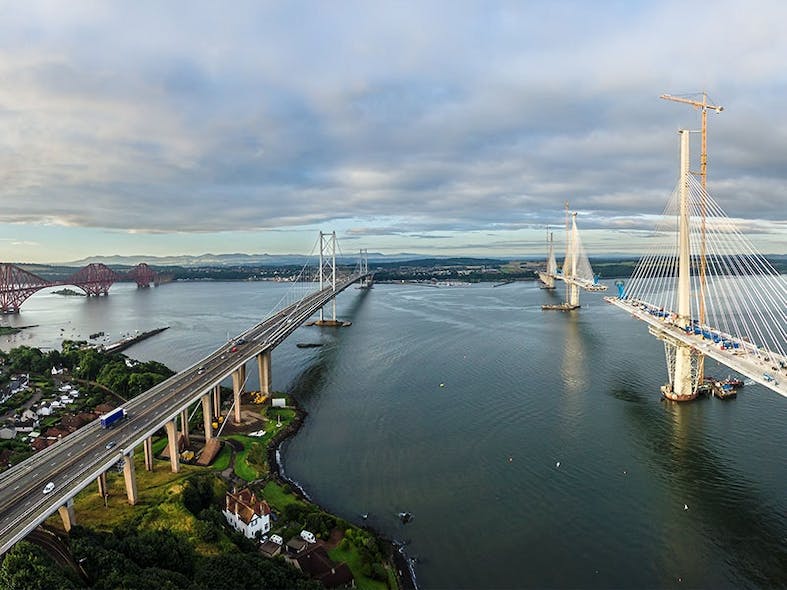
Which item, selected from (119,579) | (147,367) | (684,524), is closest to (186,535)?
(119,579)

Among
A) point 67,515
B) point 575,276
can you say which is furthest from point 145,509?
point 575,276

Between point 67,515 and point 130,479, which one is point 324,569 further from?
point 130,479

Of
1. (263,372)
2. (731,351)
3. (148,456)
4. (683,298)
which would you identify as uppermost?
(683,298)

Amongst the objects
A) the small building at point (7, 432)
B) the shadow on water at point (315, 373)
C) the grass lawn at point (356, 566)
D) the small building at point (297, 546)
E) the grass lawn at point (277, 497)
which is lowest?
the grass lawn at point (356, 566)

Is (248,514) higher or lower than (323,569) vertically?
higher

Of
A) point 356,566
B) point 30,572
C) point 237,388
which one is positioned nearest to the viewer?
point 30,572

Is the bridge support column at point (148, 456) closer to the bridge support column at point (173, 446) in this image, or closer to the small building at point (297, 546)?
the bridge support column at point (173, 446)

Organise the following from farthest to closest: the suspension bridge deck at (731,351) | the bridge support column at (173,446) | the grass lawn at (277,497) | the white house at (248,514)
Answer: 1. the bridge support column at (173,446)
2. the suspension bridge deck at (731,351)
3. the grass lawn at (277,497)
4. the white house at (248,514)

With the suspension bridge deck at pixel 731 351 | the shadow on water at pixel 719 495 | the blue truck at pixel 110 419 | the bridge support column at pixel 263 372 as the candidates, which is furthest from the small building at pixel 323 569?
the bridge support column at pixel 263 372
